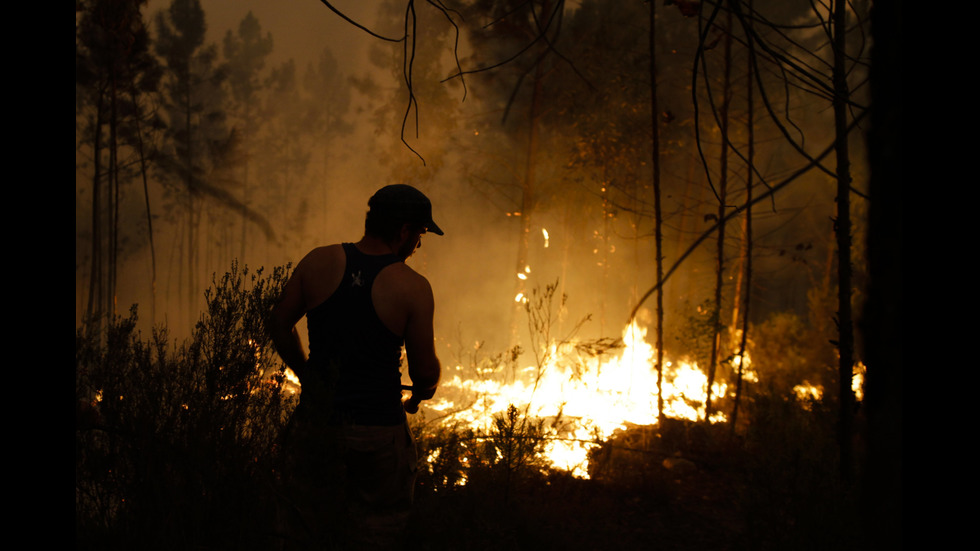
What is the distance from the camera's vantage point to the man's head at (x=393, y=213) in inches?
85.3

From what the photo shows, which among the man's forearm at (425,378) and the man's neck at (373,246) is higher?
the man's neck at (373,246)

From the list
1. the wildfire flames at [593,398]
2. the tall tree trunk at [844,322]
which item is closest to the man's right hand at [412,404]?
the tall tree trunk at [844,322]

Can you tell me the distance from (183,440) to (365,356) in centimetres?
79

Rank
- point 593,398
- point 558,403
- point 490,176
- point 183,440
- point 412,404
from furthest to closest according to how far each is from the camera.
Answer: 1. point 490,176
2. point 593,398
3. point 558,403
4. point 412,404
5. point 183,440

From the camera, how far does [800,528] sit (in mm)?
2650

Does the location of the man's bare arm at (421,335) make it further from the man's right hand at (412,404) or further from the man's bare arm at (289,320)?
the man's bare arm at (289,320)

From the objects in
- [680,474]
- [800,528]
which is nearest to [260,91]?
[680,474]

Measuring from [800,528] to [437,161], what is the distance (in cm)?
1297

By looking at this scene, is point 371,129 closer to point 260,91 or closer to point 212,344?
point 260,91

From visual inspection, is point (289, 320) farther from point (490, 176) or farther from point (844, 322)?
point (490, 176)

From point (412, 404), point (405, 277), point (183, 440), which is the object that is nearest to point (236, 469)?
point (183, 440)

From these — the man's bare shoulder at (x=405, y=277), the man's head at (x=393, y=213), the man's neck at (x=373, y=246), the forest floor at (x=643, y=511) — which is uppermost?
the man's head at (x=393, y=213)

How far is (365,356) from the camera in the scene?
2088mm

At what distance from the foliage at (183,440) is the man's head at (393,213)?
77 cm
